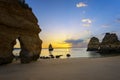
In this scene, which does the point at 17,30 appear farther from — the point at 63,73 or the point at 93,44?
the point at 93,44

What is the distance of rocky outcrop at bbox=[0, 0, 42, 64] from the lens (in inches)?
706

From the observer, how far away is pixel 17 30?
1967cm

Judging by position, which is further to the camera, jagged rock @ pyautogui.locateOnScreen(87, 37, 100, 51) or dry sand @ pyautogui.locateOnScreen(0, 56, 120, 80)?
jagged rock @ pyautogui.locateOnScreen(87, 37, 100, 51)

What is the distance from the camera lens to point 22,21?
1989 centimetres

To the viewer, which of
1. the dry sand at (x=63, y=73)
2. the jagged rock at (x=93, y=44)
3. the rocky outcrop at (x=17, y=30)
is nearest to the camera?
the dry sand at (x=63, y=73)

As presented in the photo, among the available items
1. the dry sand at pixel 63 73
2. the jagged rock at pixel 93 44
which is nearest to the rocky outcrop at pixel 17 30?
the dry sand at pixel 63 73

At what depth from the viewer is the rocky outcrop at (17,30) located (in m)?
17.9

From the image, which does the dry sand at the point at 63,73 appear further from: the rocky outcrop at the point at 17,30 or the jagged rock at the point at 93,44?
the jagged rock at the point at 93,44

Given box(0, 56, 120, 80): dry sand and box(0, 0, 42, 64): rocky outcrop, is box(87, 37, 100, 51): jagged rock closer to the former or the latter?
box(0, 0, 42, 64): rocky outcrop

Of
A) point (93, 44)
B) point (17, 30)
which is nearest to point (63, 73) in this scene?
point (17, 30)

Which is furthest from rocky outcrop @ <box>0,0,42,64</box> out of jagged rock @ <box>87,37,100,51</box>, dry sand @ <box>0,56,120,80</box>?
jagged rock @ <box>87,37,100,51</box>

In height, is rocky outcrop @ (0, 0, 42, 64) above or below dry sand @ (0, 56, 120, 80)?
above

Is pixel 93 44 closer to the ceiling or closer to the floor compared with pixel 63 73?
closer to the ceiling

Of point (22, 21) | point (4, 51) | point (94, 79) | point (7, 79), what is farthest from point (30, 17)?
point (94, 79)
